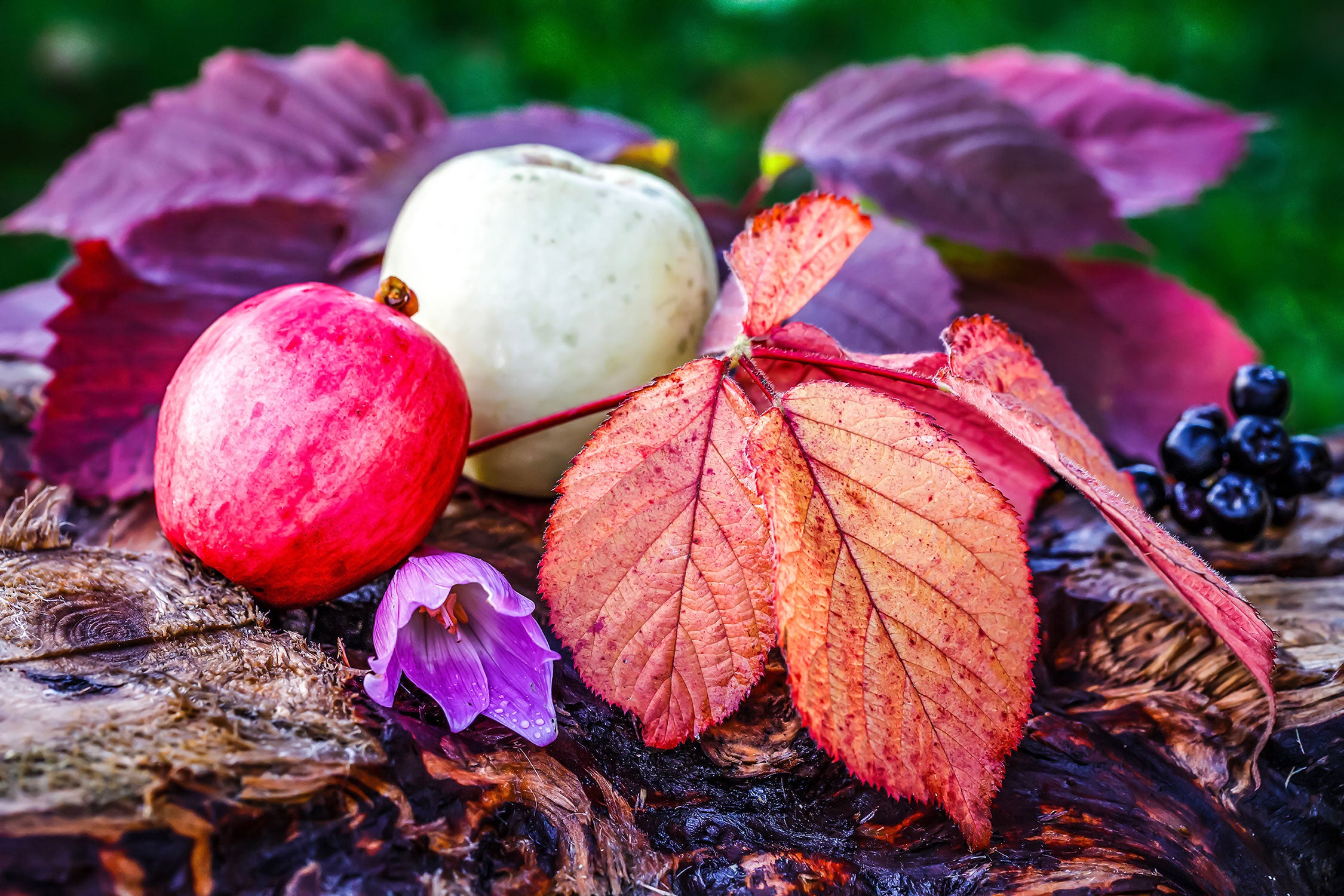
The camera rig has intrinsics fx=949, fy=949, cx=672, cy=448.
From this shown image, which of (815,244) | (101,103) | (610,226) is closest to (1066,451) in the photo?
(815,244)

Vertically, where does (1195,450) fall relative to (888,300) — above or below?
below

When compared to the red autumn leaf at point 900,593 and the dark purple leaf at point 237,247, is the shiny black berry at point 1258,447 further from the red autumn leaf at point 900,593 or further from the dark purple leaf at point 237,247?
the dark purple leaf at point 237,247

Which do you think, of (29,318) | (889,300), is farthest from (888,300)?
(29,318)

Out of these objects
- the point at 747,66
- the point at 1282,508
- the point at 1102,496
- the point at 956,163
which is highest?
the point at 747,66

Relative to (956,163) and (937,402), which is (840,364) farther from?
(956,163)

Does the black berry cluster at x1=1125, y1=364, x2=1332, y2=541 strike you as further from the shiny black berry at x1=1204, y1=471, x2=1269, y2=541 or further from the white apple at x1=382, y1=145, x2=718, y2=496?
the white apple at x1=382, y1=145, x2=718, y2=496

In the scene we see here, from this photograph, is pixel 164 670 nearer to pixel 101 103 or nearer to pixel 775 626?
pixel 775 626

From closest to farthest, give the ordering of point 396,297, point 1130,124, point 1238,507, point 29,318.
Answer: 1. point 396,297
2. point 1238,507
3. point 29,318
4. point 1130,124
